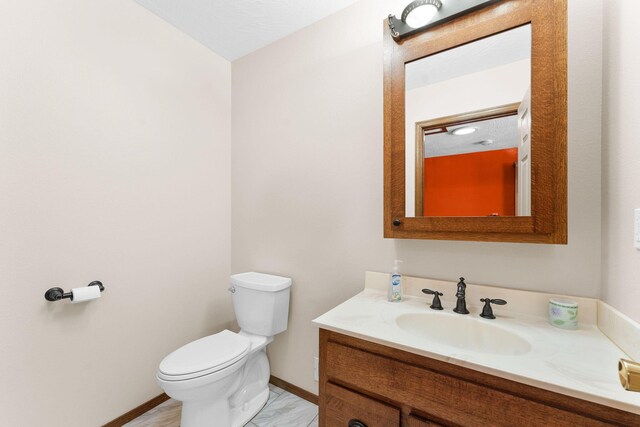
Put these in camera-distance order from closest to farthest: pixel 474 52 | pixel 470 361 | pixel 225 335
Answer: pixel 470 361 < pixel 474 52 < pixel 225 335

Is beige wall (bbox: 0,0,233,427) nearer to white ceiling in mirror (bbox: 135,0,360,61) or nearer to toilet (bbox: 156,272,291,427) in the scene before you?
white ceiling in mirror (bbox: 135,0,360,61)

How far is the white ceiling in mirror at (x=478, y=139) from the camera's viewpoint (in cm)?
108

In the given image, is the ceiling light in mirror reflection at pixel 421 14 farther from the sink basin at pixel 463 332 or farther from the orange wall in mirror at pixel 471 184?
the sink basin at pixel 463 332

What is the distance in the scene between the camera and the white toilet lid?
1222 millimetres

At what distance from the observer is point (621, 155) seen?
859 mm

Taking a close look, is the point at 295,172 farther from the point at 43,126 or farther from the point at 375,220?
the point at 43,126

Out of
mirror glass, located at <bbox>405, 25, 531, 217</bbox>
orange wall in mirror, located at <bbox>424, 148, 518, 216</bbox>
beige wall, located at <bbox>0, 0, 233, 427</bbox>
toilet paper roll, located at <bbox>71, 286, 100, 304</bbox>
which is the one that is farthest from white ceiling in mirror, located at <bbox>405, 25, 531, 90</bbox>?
toilet paper roll, located at <bbox>71, 286, 100, 304</bbox>

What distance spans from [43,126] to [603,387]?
7.31 feet

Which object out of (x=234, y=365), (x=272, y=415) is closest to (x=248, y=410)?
(x=272, y=415)

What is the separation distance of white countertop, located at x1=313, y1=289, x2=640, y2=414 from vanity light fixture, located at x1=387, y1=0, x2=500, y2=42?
1.25 metres

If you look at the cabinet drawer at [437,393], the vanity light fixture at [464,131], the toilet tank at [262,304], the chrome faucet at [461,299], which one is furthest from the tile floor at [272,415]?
the vanity light fixture at [464,131]

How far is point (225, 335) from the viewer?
1582 mm

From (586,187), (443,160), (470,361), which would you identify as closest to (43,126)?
(443,160)

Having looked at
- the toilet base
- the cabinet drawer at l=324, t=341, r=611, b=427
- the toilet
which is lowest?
the toilet base
